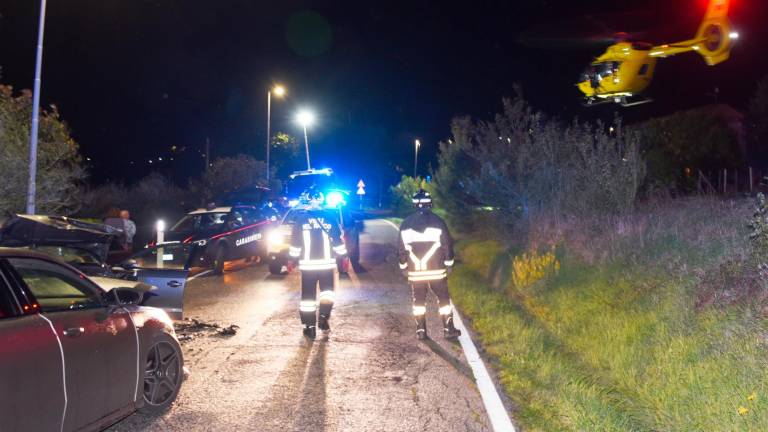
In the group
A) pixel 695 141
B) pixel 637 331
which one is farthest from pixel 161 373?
pixel 695 141

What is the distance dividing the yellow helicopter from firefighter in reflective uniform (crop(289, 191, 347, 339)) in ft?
17.9

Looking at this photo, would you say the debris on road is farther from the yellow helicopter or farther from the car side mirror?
the yellow helicopter

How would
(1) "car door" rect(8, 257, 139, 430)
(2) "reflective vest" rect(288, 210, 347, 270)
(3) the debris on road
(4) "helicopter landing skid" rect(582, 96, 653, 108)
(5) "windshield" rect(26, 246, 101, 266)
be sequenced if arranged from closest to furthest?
1. (1) "car door" rect(8, 257, 139, 430)
2. (5) "windshield" rect(26, 246, 101, 266)
3. (3) the debris on road
4. (2) "reflective vest" rect(288, 210, 347, 270)
5. (4) "helicopter landing skid" rect(582, 96, 653, 108)

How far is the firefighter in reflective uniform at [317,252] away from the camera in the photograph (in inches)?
348

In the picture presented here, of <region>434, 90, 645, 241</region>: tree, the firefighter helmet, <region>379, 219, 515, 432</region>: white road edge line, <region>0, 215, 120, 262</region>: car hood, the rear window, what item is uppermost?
<region>434, 90, 645, 241</region>: tree

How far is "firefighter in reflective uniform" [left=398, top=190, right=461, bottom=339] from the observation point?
8.52 metres

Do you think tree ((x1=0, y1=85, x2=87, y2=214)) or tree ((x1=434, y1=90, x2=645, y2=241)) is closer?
tree ((x1=434, y1=90, x2=645, y2=241))

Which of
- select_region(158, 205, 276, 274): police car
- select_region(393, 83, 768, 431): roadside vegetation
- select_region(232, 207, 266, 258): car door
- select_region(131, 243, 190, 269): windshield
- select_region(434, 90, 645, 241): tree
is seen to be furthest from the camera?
select_region(232, 207, 266, 258): car door

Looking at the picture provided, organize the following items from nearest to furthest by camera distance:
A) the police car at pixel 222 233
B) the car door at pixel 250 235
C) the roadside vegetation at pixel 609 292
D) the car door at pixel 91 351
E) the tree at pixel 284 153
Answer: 1. the car door at pixel 91 351
2. the roadside vegetation at pixel 609 292
3. the police car at pixel 222 233
4. the car door at pixel 250 235
5. the tree at pixel 284 153

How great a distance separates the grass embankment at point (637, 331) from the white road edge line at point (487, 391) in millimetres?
146

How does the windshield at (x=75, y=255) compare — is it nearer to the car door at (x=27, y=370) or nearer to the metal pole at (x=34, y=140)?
the car door at (x=27, y=370)

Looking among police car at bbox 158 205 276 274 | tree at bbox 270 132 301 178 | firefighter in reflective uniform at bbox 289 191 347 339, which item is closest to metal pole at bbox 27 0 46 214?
police car at bbox 158 205 276 274

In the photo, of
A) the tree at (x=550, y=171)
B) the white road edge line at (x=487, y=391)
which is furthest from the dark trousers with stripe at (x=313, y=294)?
the tree at (x=550, y=171)

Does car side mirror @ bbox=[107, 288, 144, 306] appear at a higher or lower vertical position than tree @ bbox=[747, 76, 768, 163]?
lower
